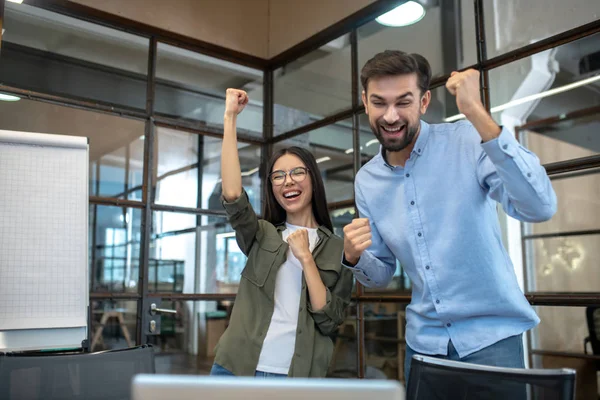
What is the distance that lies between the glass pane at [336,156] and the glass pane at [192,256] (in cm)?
68

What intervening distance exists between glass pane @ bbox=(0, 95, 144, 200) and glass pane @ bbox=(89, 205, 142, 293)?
102mm

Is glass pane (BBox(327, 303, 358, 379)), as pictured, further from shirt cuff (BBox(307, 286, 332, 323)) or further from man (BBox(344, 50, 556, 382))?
man (BBox(344, 50, 556, 382))

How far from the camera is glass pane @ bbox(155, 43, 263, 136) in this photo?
3012 millimetres

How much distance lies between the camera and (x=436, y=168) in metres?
1.38

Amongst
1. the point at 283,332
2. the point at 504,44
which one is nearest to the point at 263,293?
the point at 283,332

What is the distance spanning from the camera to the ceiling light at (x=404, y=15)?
2584 millimetres

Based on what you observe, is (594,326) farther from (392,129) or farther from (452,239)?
(392,129)

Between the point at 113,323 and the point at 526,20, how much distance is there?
241 cm

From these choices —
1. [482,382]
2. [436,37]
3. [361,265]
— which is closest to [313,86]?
[436,37]

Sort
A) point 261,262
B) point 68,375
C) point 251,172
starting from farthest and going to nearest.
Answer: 1. point 251,172
2. point 261,262
3. point 68,375

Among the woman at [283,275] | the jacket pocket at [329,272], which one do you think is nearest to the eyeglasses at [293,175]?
the woman at [283,275]

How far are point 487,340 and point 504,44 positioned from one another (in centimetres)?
144

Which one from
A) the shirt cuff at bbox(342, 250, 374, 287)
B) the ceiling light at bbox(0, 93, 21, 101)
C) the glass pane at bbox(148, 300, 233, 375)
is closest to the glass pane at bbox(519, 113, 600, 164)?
the shirt cuff at bbox(342, 250, 374, 287)

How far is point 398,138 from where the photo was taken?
53.2 inches
